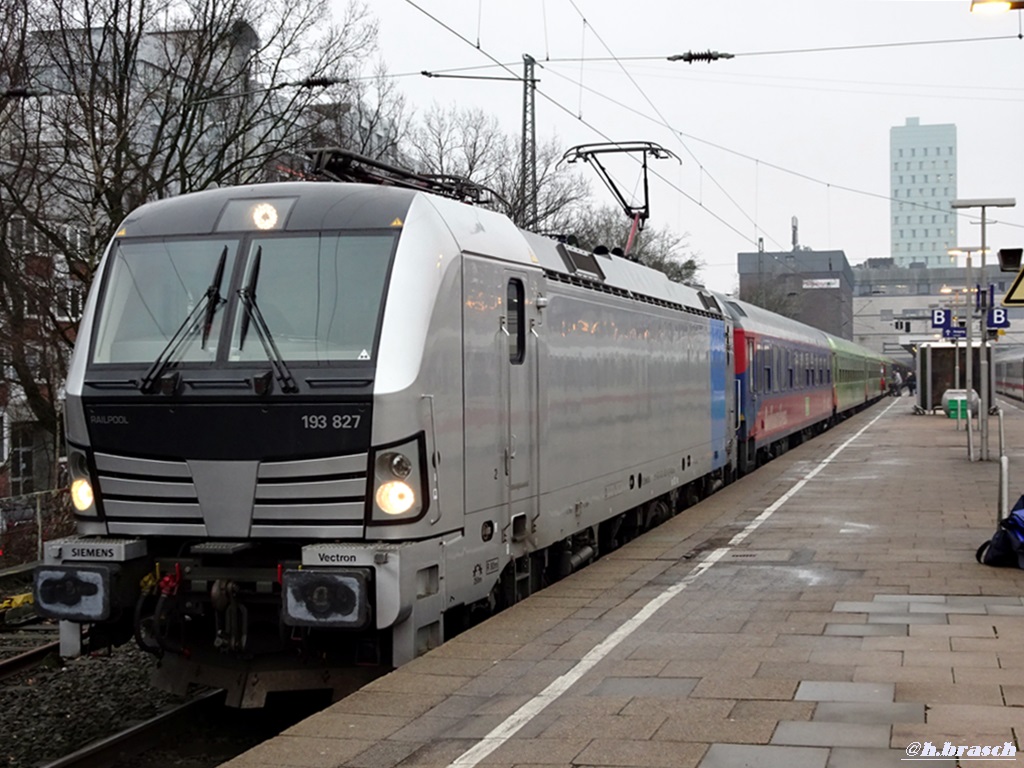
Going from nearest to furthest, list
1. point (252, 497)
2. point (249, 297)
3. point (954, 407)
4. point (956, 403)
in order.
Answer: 1. point (252, 497)
2. point (249, 297)
3. point (956, 403)
4. point (954, 407)

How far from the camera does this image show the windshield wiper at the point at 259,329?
7632 mm

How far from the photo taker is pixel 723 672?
296 inches

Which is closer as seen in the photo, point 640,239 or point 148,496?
point 148,496

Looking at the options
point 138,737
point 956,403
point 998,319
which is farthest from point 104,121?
point 956,403

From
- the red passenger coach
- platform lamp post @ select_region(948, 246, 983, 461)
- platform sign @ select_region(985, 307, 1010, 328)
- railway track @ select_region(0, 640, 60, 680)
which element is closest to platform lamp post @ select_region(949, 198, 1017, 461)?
platform lamp post @ select_region(948, 246, 983, 461)

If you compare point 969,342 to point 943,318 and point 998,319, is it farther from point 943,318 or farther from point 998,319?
point 943,318

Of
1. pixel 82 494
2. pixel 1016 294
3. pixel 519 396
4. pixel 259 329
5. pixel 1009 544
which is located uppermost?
pixel 1016 294

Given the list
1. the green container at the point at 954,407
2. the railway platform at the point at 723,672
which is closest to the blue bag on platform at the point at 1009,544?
the railway platform at the point at 723,672

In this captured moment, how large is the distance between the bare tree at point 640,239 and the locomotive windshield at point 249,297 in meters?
44.6

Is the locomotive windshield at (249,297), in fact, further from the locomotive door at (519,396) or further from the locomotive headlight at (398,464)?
the locomotive door at (519,396)

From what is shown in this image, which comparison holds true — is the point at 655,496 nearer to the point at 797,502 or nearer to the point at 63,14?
the point at 797,502

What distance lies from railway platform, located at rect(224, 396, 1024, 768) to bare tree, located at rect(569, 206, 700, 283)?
41.6 m

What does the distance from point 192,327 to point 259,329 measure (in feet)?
1.45

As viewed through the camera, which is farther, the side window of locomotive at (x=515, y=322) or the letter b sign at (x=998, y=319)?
the letter b sign at (x=998, y=319)
